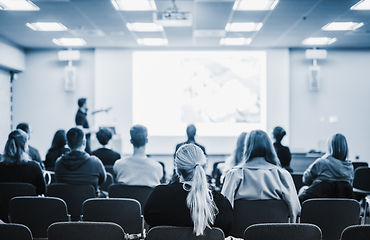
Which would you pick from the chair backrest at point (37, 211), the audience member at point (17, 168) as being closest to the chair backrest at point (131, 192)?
the chair backrest at point (37, 211)

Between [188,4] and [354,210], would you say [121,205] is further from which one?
[188,4]

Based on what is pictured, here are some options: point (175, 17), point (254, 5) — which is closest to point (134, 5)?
point (175, 17)

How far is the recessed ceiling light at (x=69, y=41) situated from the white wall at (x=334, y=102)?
5.44 m

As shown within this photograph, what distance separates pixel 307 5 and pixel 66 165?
4429 millimetres

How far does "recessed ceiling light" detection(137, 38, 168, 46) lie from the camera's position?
7413 mm

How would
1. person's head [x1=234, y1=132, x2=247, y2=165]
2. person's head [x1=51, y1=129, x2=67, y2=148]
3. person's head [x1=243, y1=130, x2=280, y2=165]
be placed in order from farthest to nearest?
1. person's head [x1=51, y1=129, x2=67, y2=148]
2. person's head [x1=234, y1=132, x2=247, y2=165]
3. person's head [x1=243, y1=130, x2=280, y2=165]

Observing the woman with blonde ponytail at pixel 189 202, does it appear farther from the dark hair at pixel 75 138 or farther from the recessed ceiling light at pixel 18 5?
the recessed ceiling light at pixel 18 5

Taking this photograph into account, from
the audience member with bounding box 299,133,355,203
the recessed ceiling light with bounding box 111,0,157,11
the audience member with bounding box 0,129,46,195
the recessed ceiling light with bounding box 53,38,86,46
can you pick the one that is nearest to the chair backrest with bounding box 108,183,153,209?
the audience member with bounding box 0,129,46,195

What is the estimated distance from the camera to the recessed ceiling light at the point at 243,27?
6.30 meters

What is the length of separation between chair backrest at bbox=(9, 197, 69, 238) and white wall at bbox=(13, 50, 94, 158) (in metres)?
6.27

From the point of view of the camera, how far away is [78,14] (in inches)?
219

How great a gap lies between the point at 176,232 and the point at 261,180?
1049 mm

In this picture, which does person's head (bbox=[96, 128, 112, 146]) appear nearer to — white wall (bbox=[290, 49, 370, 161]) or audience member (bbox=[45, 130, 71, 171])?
audience member (bbox=[45, 130, 71, 171])

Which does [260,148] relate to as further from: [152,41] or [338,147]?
[152,41]
